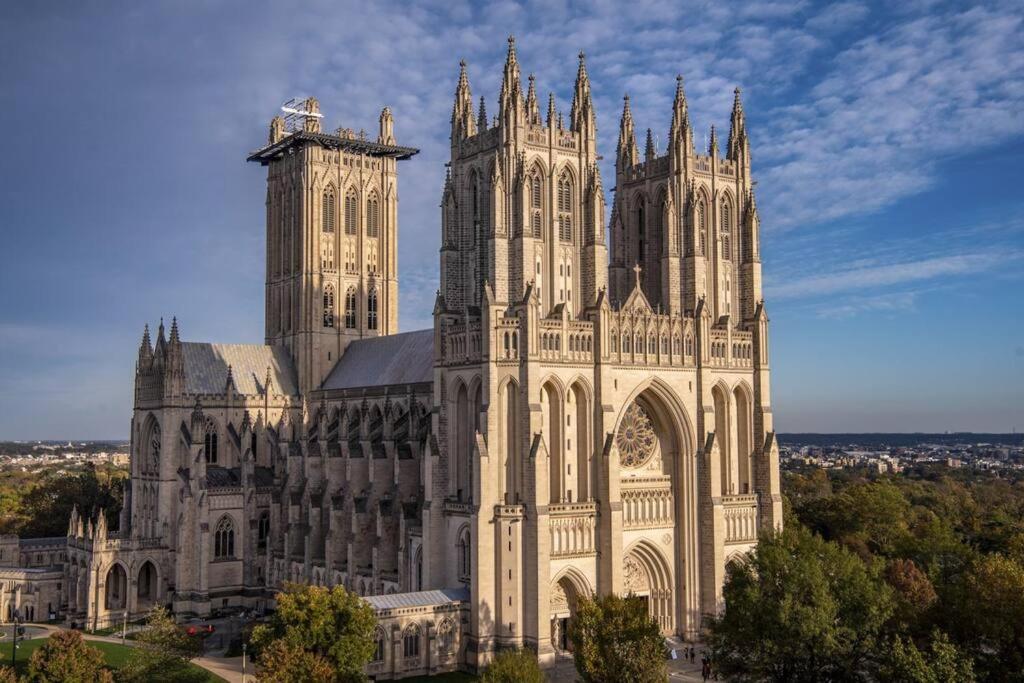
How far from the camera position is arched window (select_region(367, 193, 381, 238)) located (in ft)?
349

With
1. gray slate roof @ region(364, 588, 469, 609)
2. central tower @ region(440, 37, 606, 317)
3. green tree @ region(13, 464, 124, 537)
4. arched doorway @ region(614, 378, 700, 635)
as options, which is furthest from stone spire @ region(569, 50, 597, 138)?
green tree @ region(13, 464, 124, 537)

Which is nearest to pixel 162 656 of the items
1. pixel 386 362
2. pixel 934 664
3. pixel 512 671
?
pixel 512 671

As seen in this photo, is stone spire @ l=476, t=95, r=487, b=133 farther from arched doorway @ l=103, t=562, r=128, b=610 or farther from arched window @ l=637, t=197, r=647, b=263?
arched doorway @ l=103, t=562, r=128, b=610

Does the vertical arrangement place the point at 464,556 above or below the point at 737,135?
below

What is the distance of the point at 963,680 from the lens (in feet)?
143

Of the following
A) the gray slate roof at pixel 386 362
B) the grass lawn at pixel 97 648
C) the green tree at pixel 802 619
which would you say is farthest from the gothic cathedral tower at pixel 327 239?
the green tree at pixel 802 619

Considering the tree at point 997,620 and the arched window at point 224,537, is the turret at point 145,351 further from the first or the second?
the tree at point 997,620

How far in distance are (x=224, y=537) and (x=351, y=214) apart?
34260 mm

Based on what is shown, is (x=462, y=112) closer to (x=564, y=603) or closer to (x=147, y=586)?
(x=564, y=603)

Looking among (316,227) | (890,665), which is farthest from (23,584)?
(890,665)

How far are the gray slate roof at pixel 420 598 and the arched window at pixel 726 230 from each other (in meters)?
30.5

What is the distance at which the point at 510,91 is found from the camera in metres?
68.7

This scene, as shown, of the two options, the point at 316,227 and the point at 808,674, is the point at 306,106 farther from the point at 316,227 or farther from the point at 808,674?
the point at 808,674

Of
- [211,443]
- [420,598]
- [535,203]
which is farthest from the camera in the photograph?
[211,443]
